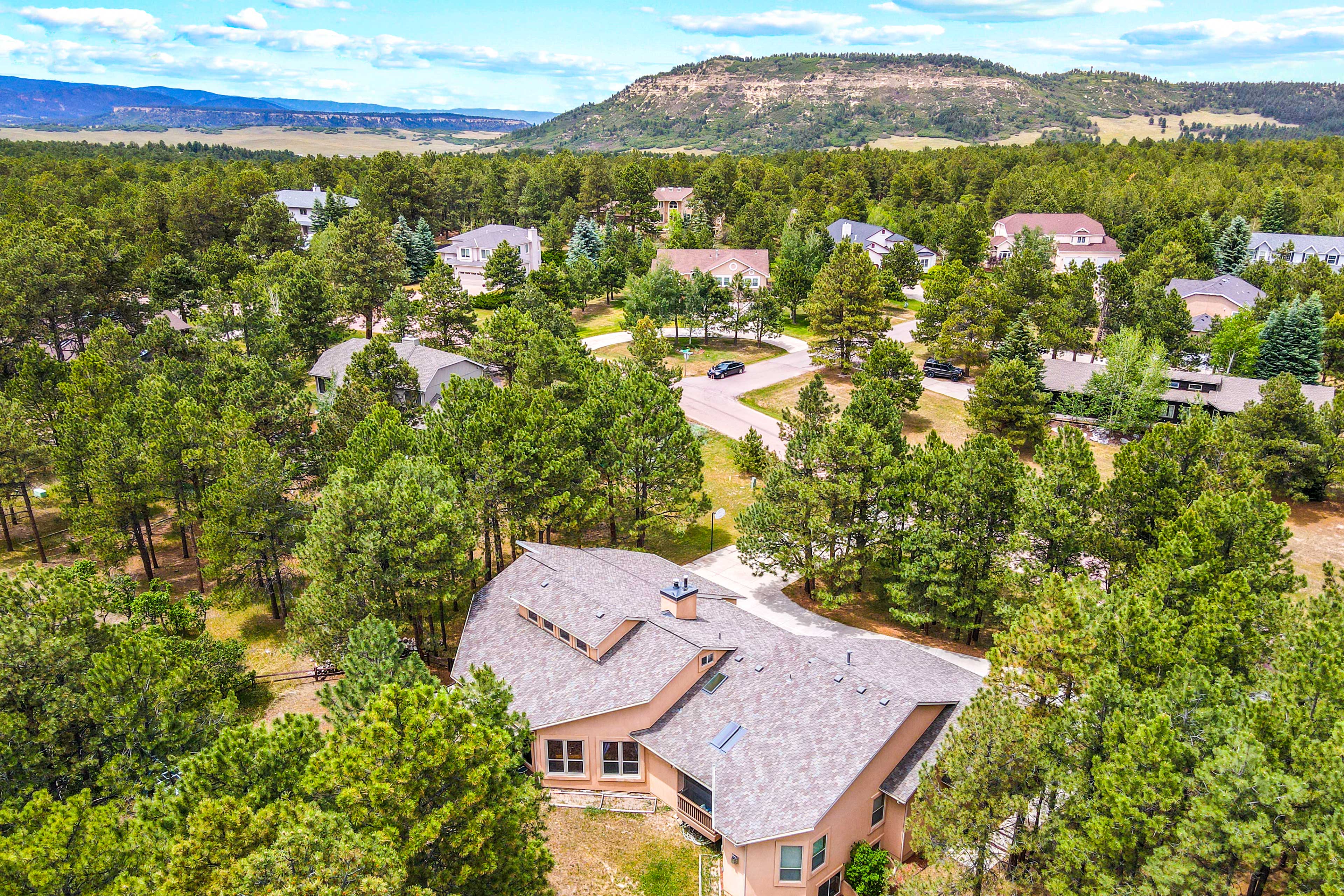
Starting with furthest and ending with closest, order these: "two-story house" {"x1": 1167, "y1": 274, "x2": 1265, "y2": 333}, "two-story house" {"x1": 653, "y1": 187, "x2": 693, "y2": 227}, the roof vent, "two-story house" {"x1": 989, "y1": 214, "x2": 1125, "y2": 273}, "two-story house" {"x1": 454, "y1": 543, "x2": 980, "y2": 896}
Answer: "two-story house" {"x1": 653, "y1": 187, "x2": 693, "y2": 227}, "two-story house" {"x1": 989, "y1": 214, "x2": 1125, "y2": 273}, "two-story house" {"x1": 1167, "y1": 274, "x2": 1265, "y2": 333}, the roof vent, "two-story house" {"x1": 454, "y1": 543, "x2": 980, "y2": 896}

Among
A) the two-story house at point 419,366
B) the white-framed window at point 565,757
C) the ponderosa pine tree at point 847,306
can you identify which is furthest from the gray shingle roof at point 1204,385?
the white-framed window at point 565,757

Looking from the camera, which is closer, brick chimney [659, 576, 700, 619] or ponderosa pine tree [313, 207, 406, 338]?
brick chimney [659, 576, 700, 619]

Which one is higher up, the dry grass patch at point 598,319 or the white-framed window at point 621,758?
the dry grass patch at point 598,319

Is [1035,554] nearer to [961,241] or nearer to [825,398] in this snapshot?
[825,398]

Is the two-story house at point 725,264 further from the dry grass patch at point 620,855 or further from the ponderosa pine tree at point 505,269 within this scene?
the dry grass patch at point 620,855

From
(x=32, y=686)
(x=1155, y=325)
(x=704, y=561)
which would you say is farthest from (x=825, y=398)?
(x=1155, y=325)

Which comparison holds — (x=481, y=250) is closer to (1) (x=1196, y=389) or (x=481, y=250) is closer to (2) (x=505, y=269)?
(2) (x=505, y=269)

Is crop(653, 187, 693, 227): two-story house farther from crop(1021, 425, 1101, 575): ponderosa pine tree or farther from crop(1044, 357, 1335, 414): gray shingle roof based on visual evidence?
crop(1021, 425, 1101, 575): ponderosa pine tree

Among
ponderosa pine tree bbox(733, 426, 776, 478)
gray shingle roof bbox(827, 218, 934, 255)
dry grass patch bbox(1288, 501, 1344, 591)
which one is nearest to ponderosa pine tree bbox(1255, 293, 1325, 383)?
dry grass patch bbox(1288, 501, 1344, 591)
